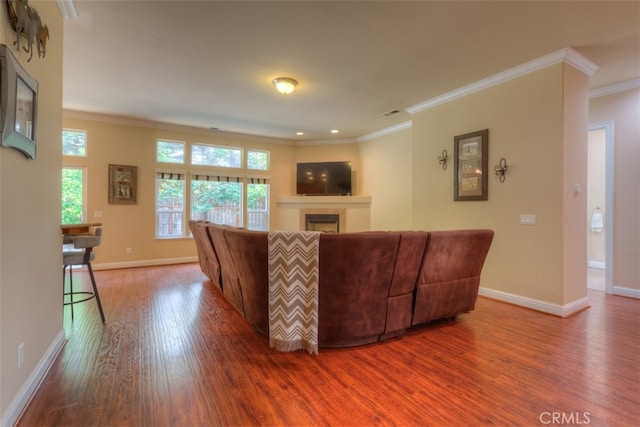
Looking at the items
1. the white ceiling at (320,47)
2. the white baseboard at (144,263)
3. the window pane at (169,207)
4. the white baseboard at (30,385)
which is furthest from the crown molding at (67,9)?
the white baseboard at (144,263)

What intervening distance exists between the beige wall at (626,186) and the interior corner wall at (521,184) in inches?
61.8

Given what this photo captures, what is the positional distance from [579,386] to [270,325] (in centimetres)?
210

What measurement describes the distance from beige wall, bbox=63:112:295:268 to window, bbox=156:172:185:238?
0.11 metres

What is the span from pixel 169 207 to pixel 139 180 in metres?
0.74

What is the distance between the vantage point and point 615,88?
3.96m

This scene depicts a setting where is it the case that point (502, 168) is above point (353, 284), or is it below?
above

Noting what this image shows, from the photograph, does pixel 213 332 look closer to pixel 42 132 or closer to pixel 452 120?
pixel 42 132

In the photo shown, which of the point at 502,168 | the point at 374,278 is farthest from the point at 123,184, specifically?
the point at 502,168

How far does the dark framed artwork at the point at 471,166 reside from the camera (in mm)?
3865

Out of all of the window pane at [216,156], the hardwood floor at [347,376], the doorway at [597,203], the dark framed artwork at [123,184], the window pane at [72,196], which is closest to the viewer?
the hardwood floor at [347,376]

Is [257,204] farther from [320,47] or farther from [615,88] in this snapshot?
[615,88]

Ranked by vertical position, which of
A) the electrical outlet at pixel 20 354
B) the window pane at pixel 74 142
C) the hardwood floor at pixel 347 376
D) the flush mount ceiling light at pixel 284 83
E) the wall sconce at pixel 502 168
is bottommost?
the hardwood floor at pixel 347 376

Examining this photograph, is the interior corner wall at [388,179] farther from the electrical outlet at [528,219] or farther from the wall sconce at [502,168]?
the electrical outlet at [528,219]

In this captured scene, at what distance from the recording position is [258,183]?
22.9 feet
